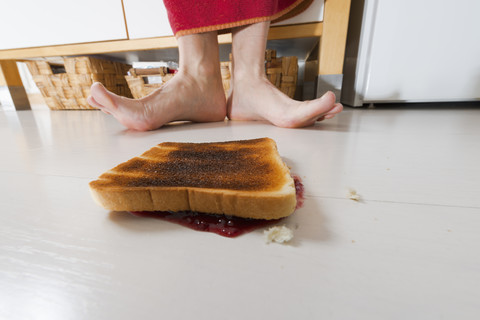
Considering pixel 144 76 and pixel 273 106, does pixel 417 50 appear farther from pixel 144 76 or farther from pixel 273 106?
pixel 144 76

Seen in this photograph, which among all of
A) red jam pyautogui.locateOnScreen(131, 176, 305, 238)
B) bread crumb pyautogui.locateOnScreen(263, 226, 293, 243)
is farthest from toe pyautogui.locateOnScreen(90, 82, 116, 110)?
bread crumb pyautogui.locateOnScreen(263, 226, 293, 243)

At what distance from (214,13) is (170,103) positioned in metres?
0.37

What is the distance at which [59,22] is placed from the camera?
4.81 feet

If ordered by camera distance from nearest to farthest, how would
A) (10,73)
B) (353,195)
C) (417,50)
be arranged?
(353,195) < (417,50) < (10,73)

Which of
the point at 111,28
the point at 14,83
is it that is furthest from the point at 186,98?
the point at 14,83

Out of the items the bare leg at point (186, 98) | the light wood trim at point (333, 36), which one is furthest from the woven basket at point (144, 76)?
the light wood trim at point (333, 36)

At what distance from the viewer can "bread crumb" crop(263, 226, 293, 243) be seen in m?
0.24

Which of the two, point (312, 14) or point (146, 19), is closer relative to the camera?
point (312, 14)

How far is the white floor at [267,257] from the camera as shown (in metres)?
0.17

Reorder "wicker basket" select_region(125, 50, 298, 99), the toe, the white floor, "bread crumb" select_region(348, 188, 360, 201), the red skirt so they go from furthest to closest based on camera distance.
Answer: "wicker basket" select_region(125, 50, 298, 99), the red skirt, the toe, "bread crumb" select_region(348, 188, 360, 201), the white floor

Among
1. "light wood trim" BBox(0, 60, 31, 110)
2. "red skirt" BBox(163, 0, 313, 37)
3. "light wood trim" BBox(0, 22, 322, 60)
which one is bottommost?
"light wood trim" BBox(0, 60, 31, 110)

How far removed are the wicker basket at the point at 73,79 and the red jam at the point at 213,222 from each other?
1.70 meters

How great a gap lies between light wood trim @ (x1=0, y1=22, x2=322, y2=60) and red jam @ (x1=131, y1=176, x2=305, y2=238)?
125cm

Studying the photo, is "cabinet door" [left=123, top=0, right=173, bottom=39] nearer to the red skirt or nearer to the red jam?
the red skirt
